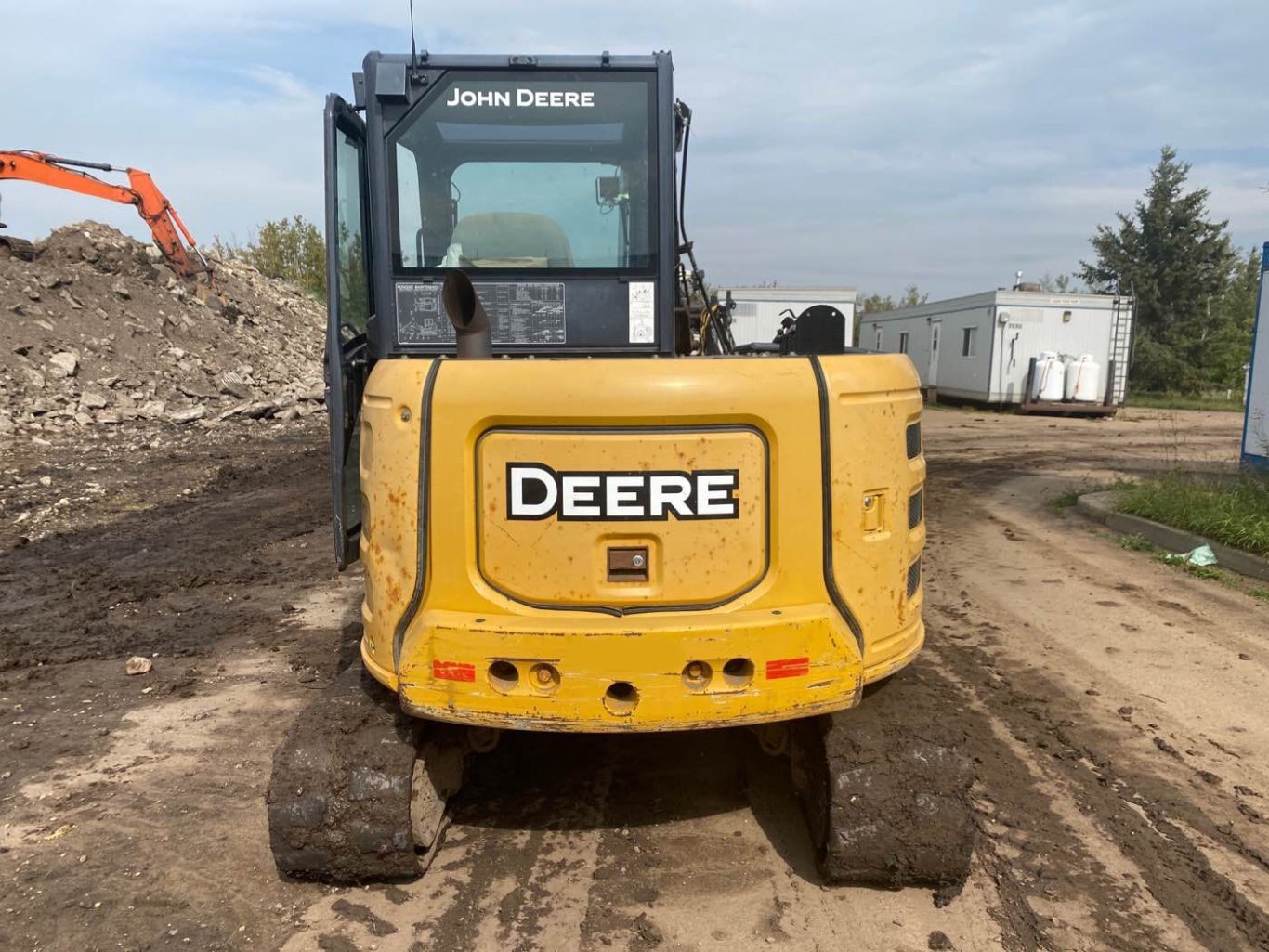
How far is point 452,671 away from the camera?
2.74 metres

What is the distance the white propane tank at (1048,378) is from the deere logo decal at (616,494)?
925 inches

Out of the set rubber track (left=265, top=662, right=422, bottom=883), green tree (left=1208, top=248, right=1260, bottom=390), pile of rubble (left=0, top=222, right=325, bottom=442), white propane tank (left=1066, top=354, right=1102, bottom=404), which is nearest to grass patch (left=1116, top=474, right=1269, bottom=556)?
rubber track (left=265, top=662, right=422, bottom=883)

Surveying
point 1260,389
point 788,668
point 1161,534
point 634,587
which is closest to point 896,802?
point 788,668

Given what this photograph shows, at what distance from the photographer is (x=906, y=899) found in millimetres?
3043

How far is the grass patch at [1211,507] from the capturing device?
298 inches

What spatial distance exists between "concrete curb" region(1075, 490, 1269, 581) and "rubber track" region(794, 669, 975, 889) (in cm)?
551

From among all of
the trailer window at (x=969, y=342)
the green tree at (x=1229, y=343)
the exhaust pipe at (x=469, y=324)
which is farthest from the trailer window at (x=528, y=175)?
the green tree at (x=1229, y=343)

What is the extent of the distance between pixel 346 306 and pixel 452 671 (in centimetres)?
176

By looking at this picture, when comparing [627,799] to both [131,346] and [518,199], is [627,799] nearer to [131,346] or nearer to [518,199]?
[518,199]

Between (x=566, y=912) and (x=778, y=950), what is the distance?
666 millimetres

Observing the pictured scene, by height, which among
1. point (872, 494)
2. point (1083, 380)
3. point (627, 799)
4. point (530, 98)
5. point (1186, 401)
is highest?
point (530, 98)

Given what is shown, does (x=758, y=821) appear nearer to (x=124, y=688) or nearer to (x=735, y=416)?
(x=735, y=416)

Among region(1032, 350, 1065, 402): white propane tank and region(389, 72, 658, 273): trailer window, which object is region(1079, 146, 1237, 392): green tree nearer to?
region(1032, 350, 1065, 402): white propane tank

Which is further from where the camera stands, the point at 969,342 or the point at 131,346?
the point at 969,342
